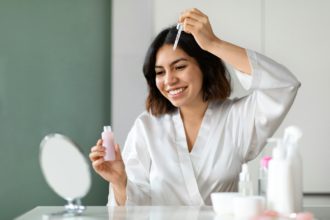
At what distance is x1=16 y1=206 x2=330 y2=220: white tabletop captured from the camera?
1144 mm

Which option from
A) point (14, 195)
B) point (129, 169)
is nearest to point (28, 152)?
point (14, 195)

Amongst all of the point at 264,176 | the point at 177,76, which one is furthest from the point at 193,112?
the point at 264,176

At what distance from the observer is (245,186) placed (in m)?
1.18

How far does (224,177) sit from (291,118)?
24.3 inches

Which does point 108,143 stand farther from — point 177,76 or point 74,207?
point 177,76

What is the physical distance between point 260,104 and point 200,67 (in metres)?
0.30

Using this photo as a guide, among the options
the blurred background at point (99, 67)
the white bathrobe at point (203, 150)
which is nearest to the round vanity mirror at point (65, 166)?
the white bathrobe at point (203, 150)

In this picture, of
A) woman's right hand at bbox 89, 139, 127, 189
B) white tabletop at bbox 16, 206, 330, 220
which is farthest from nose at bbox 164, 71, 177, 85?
white tabletop at bbox 16, 206, 330, 220

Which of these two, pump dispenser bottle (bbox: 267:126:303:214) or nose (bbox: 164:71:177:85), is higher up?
nose (bbox: 164:71:177:85)

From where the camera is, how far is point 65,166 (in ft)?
3.83

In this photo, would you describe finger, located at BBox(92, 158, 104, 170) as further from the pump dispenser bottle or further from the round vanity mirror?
the pump dispenser bottle

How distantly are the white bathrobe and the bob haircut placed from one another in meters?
0.07

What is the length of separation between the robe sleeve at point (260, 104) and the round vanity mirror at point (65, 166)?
551 mm

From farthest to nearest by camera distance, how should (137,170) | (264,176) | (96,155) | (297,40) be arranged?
1. (297,40)
2. (137,170)
3. (96,155)
4. (264,176)
